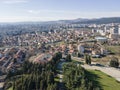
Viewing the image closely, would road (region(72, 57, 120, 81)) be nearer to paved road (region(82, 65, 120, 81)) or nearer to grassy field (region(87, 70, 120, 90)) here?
paved road (region(82, 65, 120, 81))

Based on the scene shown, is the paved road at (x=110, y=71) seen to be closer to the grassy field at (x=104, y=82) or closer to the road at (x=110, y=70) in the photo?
the road at (x=110, y=70)

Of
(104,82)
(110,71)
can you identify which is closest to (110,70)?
(110,71)

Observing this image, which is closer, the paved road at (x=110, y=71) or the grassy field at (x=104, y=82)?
the grassy field at (x=104, y=82)

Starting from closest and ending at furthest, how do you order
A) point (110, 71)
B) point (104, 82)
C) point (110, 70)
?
point (104, 82) → point (110, 71) → point (110, 70)

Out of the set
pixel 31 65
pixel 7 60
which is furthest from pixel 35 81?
pixel 7 60

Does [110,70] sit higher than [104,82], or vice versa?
[104,82]

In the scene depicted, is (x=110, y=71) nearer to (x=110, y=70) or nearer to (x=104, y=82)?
(x=110, y=70)

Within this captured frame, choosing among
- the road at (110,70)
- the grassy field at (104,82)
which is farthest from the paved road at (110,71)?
the grassy field at (104,82)

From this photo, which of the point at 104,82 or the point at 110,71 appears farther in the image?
the point at 110,71

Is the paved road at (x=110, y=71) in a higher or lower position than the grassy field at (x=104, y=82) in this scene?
lower

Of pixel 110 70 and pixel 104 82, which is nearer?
pixel 104 82

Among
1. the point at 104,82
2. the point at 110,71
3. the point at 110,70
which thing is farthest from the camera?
the point at 110,70
